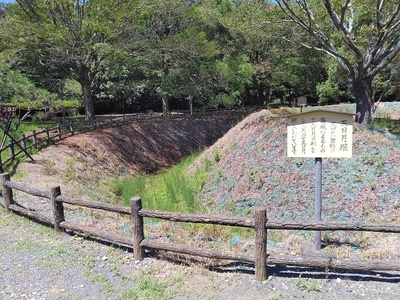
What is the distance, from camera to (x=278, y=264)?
14.3ft

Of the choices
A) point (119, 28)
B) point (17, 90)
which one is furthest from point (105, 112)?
point (17, 90)

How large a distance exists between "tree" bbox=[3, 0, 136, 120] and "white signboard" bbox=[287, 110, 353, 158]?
12.3 metres

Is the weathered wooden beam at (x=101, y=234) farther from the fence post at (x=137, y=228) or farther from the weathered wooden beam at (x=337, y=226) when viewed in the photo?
the weathered wooden beam at (x=337, y=226)

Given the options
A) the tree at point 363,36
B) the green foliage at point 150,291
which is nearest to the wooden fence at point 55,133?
the green foliage at point 150,291

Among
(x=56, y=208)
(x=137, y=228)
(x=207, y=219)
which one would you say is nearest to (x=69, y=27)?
(x=56, y=208)

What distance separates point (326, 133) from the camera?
4590mm

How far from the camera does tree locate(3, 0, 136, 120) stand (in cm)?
1463

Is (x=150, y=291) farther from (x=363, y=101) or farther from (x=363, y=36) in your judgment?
(x=363, y=36)

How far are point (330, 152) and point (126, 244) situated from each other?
337cm

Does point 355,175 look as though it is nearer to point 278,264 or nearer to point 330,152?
point 330,152

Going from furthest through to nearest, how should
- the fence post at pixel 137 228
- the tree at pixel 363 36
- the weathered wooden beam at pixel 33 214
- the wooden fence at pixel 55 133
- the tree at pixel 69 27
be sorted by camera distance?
the tree at pixel 69 27 → the wooden fence at pixel 55 133 → the tree at pixel 363 36 → the weathered wooden beam at pixel 33 214 → the fence post at pixel 137 228

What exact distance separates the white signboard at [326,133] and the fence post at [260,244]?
3.99 feet

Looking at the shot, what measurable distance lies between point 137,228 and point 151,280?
31.7 inches

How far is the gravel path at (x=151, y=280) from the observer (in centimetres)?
403
